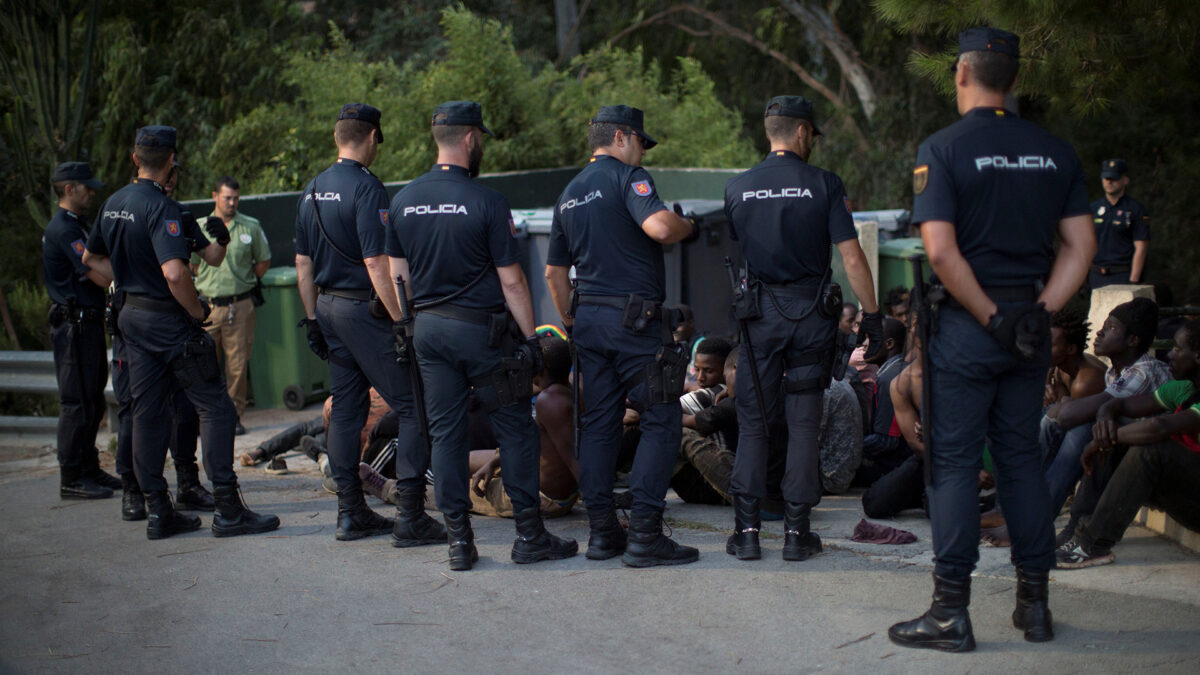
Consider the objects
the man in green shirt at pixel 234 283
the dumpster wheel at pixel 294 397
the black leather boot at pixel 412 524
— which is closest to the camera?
the black leather boot at pixel 412 524

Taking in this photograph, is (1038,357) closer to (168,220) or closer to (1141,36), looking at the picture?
(1141,36)

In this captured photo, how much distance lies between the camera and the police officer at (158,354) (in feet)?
20.4

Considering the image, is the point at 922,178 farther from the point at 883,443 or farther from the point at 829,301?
the point at 883,443

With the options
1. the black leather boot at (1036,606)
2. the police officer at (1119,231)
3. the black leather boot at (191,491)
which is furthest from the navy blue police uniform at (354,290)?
the police officer at (1119,231)

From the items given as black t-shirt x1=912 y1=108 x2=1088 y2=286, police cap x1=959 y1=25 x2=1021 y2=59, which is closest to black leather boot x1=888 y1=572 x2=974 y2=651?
black t-shirt x1=912 y1=108 x2=1088 y2=286

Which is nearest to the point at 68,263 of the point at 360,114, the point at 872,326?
the point at 360,114

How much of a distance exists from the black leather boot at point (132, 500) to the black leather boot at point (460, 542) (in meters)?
2.19

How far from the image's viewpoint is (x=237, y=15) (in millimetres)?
16484

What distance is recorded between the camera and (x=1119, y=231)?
11336 mm

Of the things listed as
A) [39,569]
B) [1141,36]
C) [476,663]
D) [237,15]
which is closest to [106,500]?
[39,569]

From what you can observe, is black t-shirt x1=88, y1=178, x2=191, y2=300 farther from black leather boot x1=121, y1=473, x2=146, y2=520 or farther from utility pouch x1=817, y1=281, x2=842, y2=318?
utility pouch x1=817, y1=281, x2=842, y2=318

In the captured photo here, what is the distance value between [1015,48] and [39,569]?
194 inches

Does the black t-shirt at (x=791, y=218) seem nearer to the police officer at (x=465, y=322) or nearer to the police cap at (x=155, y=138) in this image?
the police officer at (x=465, y=322)

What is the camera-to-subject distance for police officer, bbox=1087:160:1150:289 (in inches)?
442
